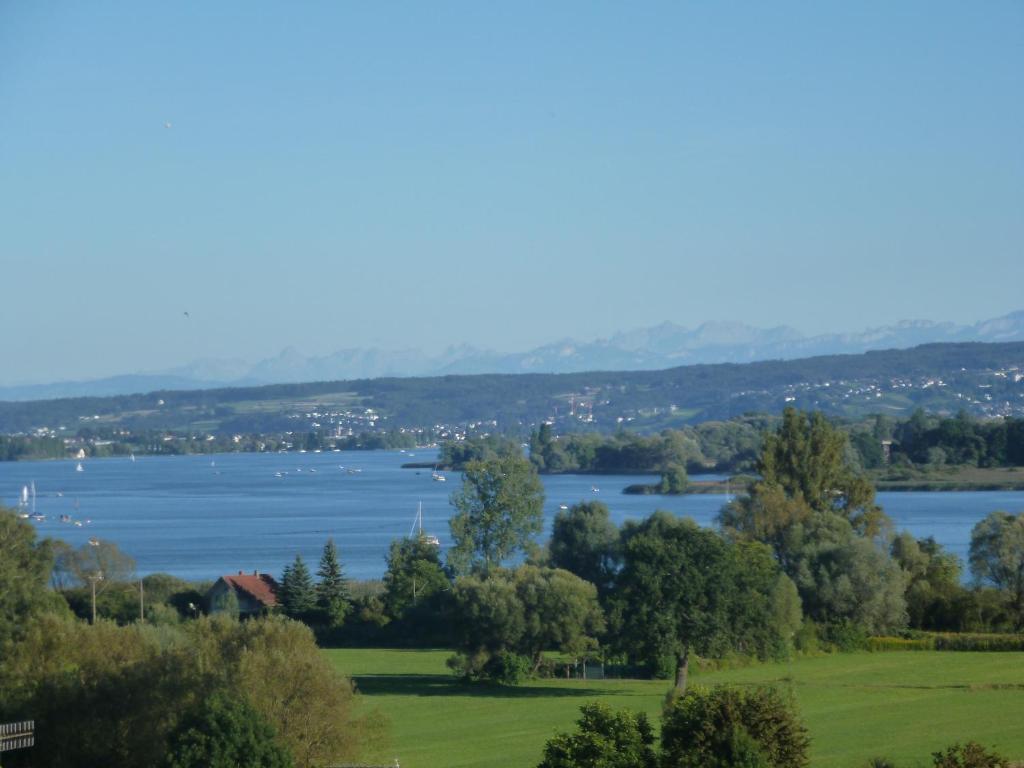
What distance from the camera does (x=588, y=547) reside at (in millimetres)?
35031

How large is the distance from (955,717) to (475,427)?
152480mm

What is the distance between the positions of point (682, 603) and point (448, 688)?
13.2 feet

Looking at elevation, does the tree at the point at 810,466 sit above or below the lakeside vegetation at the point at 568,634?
above

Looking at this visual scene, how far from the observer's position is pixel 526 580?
2700 cm

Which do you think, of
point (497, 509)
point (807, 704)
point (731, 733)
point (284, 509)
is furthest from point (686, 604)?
point (284, 509)

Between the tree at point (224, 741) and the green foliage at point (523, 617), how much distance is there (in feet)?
36.4

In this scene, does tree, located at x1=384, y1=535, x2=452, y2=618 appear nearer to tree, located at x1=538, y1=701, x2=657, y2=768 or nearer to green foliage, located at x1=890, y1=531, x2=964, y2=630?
green foliage, located at x1=890, y1=531, x2=964, y2=630

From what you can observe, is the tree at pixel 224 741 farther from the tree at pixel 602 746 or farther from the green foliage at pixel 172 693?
the tree at pixel 602 746

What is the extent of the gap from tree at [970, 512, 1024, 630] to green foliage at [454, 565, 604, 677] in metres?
10.8

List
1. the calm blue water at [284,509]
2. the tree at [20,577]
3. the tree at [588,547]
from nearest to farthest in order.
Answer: the tree at [20,577] < the tree at [588,547] < the calm blue water at [284,509]

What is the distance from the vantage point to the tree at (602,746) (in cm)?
1369

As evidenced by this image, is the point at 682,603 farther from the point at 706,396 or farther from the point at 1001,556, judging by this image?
the point at 706,396

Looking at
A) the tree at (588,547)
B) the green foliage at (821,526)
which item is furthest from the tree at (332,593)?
the green foliage at (821,526)

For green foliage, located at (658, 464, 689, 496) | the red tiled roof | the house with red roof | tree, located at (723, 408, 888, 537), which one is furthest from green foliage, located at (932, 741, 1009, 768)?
green foliage, located at (658, 464, 689, 496)
